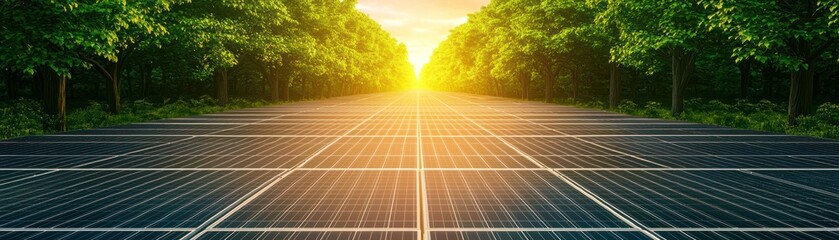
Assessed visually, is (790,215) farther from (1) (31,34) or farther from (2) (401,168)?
(1) (31,34)

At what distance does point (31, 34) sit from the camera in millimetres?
13094

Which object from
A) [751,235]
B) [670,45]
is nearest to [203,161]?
[751,235]

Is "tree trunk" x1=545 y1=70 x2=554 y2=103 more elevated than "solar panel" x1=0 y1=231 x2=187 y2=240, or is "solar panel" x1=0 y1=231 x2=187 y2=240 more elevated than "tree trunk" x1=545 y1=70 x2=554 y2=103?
"tree trunk" x1=545 y1=70 x2=554 y2=103

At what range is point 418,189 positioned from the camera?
7.29 meters

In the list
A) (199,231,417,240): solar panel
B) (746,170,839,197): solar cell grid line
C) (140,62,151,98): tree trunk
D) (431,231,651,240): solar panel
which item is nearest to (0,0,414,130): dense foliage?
(140,62,151,98): tree trunk

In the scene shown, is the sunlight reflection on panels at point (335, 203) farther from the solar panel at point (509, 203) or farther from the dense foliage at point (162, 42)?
the dense foliage at point (162, 42)

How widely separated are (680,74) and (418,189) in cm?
2100

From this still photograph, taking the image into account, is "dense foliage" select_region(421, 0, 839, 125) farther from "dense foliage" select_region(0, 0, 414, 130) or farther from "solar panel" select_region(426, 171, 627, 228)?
"dense foliage" select_region(0, 0, 414, 130)

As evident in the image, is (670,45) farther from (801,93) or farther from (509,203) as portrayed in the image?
(509,203)

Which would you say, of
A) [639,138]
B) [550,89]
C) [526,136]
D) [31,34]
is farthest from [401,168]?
[550,89]

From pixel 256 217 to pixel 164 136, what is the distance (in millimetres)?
10344

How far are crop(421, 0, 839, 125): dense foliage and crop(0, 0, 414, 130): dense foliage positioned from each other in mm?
15771

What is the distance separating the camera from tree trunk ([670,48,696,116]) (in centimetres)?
2353

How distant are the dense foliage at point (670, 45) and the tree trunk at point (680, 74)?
5 centimetres
